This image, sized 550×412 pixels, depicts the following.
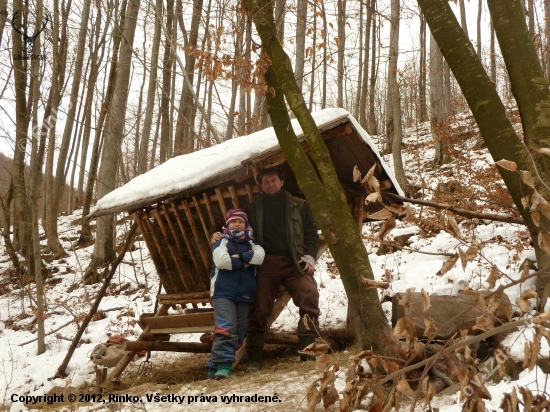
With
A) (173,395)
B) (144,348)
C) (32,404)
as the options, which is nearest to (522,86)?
(173,395)

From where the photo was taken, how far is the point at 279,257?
16.1 feet

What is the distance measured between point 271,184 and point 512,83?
2.56m

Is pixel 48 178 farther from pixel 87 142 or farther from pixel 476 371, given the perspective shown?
pixel 476 371

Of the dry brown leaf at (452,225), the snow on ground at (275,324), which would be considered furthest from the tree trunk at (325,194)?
the dry brown leaf at (452,225)

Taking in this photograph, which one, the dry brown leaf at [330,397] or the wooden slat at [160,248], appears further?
the wooden slat at [160,248]

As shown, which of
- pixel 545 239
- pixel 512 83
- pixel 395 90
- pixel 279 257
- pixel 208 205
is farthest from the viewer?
pixel 395 90

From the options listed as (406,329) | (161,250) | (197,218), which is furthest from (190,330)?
(406,329)

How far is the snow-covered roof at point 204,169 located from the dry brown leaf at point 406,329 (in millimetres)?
3012

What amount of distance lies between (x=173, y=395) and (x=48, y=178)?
13.4 m

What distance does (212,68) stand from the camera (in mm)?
3689

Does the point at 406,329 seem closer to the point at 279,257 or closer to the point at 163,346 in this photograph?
the point at 279,257

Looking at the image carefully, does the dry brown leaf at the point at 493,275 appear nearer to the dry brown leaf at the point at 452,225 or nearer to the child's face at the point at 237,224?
the dry brown leaf at the point at 452,225

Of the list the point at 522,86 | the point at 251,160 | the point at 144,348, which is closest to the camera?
the point at 522,86

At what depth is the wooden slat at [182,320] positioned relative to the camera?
516cm
